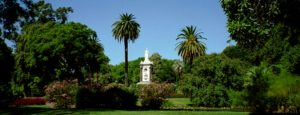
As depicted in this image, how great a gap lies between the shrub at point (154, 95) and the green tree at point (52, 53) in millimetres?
20064

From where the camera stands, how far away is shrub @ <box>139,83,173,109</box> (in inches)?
1389

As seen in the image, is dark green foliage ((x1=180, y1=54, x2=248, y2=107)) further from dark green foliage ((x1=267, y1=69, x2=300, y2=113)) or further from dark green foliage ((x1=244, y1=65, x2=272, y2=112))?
dark green foliage ((x1=267, y1=69, x2=300, y2=113))

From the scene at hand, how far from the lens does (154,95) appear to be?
1393 inches

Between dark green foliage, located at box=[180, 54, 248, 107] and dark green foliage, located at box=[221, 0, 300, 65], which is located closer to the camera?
dark green foliage, located at box=[221, 0, 300, 65]

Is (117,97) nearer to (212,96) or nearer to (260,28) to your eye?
(212,96)

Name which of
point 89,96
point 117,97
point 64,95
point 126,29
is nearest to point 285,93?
point 117,97

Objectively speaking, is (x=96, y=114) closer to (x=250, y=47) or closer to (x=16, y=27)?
(x=16, y=27)

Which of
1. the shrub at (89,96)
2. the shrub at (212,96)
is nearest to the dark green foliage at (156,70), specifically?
the shrub at (212,96)

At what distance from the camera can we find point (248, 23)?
109ft

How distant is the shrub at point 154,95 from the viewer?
35.3m

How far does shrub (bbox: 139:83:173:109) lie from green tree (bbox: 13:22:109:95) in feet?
65.8

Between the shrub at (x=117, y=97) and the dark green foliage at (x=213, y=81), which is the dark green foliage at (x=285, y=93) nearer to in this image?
the shrub at (x=117, y=97)

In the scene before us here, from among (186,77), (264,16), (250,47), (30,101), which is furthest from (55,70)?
(264,16)

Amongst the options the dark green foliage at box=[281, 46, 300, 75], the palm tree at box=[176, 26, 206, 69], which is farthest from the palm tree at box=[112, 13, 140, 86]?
the dark green foliage at box=[281, 46, 300, 75]
